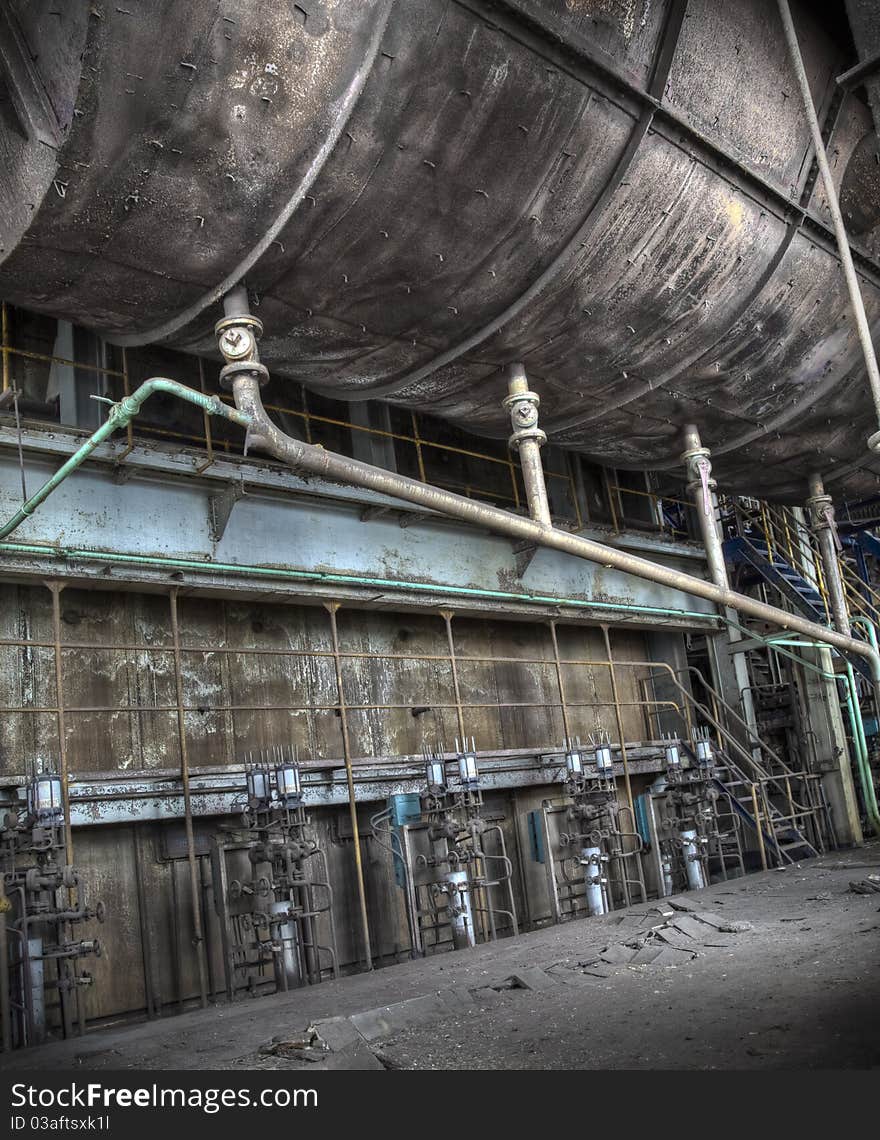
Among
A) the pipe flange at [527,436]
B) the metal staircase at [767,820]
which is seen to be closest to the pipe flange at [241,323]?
the pipe flange at [527,436]

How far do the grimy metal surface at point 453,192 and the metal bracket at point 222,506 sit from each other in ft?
5.16

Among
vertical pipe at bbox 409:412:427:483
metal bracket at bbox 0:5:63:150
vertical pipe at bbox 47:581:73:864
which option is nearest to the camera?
metal bracket at bbox 0:5:63:150

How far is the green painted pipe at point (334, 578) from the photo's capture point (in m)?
7.45

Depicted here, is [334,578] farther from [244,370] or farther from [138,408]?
[244,370]

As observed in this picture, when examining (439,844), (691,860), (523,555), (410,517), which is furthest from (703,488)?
(691,860)

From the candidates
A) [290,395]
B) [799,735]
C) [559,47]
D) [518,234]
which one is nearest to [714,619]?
[799,735]

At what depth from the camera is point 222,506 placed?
841 cm

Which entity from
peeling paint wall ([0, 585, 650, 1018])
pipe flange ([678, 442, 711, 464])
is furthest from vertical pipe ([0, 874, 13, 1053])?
pipe flange ([678, 442, 711, 464])

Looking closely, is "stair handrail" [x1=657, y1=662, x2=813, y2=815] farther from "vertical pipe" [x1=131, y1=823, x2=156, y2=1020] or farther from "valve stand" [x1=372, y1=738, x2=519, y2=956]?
"vertical pipe" [x1=131, y1=823, x2=156, y2=1020]

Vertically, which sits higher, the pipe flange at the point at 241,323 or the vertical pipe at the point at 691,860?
the pipe flange at the point at 241,323

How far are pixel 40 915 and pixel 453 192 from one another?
5.60m

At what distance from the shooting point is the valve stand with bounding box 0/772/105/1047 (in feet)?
21.0

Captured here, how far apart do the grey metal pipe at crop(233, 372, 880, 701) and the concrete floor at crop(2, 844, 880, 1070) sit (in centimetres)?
276

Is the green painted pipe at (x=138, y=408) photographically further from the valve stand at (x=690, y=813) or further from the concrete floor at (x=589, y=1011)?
the valve stand at (x=690, y=813)
